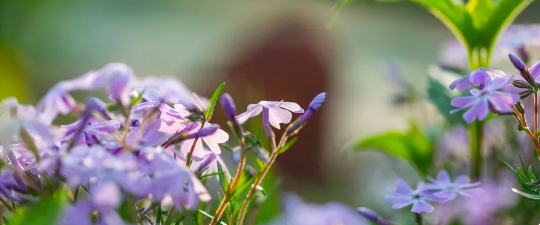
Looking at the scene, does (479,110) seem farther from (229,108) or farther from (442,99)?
(442,99)

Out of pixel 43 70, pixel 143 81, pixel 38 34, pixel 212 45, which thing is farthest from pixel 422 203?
pixel 212 45

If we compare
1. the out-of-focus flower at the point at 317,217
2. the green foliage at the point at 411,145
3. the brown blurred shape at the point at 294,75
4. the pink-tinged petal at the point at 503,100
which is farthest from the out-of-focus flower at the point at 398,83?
the brown blurred shape at the point at 294,75

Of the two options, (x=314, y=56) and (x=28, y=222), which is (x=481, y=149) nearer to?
(x=28, y=222)

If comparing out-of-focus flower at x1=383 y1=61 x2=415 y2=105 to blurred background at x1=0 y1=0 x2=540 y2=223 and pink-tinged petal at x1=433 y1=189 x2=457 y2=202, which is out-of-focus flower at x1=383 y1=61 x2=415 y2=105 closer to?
blurred background at x1=0 y1=0 x2=540 y2=223

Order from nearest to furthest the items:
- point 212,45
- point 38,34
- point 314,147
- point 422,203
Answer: point 422,203 < point 314,147 < point 38,34 < point 212,45

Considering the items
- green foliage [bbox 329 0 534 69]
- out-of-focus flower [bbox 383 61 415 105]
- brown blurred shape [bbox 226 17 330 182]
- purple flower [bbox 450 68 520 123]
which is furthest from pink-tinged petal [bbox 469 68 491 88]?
brown blurred shape [bbox 226 17 330 182]

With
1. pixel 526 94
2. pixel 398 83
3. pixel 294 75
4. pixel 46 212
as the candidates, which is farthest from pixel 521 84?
pixel 294 75

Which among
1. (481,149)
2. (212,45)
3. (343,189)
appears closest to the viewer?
(481,149)

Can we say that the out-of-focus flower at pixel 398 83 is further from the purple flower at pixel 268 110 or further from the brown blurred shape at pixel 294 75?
the brown blurred shape at pixel 294 75
